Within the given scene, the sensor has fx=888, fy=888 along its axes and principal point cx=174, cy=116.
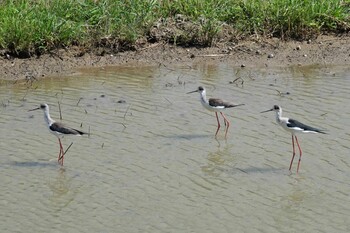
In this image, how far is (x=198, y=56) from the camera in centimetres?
1412

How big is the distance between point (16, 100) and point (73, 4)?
279cm

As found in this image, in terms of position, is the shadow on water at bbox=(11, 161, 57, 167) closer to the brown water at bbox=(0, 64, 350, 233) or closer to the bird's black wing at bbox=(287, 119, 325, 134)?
the brown water at bbox=(0, 64, 350, 233)

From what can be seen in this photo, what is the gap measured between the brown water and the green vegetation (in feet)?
2.26

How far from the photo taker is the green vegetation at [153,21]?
1345 centimetres

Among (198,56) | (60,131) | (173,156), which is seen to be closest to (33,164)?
(60,131)

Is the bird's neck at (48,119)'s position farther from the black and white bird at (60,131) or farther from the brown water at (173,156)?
the brown water at (173,156)

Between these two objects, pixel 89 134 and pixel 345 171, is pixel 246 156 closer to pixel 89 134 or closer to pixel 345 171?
pixel 345 171

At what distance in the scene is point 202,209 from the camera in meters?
8.38

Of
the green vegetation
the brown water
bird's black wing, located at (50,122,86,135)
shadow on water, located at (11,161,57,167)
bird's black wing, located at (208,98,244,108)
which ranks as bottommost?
shadow on water, located at (11,161,57,167)

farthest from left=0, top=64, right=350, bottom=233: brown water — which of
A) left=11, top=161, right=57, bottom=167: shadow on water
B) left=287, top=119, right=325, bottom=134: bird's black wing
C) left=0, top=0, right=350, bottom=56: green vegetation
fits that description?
left=0, top=0, right=350, bottom=56: green vegetation

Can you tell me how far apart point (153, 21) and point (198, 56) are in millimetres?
927

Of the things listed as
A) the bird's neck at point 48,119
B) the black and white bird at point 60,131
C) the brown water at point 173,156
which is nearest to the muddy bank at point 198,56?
the brown water at point 173,156

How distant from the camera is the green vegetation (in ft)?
44.1

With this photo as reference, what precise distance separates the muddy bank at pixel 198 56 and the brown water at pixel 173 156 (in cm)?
31
